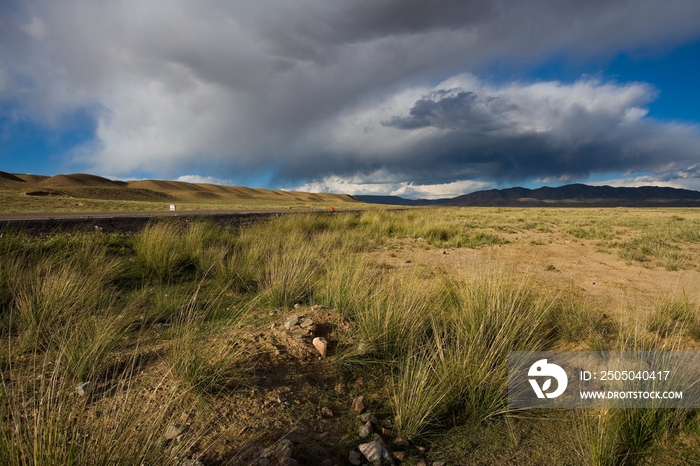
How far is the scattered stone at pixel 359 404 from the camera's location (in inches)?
116

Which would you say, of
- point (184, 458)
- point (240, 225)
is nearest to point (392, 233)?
point (240, 225)

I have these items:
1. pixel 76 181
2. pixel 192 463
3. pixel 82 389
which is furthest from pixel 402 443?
pixel 76 181

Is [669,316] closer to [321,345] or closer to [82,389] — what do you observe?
[321,345]

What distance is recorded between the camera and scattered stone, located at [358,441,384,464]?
2.38 m

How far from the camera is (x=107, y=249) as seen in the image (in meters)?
7.68

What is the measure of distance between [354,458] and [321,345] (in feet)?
4.56

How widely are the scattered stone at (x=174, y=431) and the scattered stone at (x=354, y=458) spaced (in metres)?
1.13

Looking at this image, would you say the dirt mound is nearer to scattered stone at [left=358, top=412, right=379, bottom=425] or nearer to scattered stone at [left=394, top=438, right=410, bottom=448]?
scattered stone at [left=358, top=412, right=379, bottom=425]

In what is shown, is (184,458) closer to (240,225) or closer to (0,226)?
(0,226)

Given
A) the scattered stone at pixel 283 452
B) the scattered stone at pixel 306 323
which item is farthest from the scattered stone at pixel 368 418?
the scattered stone at pixel 306 323

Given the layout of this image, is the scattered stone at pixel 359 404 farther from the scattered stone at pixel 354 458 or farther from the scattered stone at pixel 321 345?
the scattered stone at pixel 321 345

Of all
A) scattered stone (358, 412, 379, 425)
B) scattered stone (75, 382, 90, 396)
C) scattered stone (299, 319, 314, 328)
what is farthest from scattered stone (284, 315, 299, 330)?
scattered stone (75, 382, 90, 396)

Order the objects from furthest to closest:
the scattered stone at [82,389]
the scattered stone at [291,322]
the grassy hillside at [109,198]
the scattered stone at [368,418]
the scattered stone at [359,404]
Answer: the grassy hillside at [109,198] < the scattered stone at [291,322] < the scattered stone at [359,404] < the scattered stone at [368,418] < the scattered stone at [82,389]

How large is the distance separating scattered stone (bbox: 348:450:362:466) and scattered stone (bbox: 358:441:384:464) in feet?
0.16
